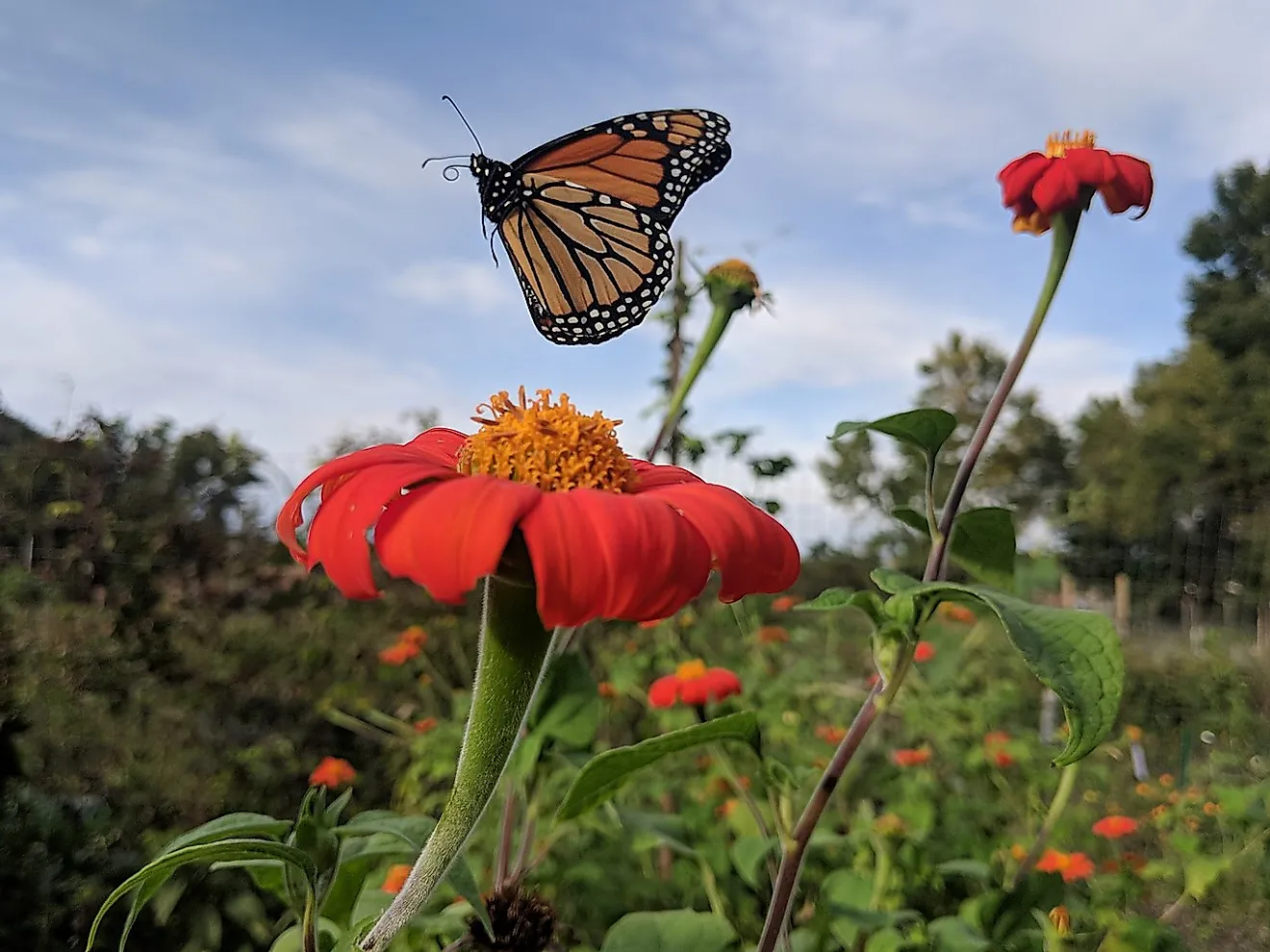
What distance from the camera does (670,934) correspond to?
83 centimetres

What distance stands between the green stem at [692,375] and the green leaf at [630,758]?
45cm

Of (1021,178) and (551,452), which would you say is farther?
(1021,178)

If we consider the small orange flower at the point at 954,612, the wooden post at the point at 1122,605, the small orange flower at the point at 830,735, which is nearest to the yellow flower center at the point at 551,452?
the small orange flower at the point at 830,735

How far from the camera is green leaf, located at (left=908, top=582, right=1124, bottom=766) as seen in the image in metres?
0.54

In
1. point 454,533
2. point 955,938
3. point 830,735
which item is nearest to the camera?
point 454,533

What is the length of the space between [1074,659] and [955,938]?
2.04 feet

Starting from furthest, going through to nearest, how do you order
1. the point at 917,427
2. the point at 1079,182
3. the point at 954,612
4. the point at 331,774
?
the point at 954,612, the point at 331,774, the point at 1079,182, the point at 917,427

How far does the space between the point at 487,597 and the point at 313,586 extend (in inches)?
131

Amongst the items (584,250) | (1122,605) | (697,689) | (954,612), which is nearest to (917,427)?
(697,689)

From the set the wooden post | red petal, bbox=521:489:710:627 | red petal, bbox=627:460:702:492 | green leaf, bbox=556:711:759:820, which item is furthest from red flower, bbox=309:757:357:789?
the wooden post

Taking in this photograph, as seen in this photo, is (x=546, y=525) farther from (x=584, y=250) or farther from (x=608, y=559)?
(x=584, y=250)

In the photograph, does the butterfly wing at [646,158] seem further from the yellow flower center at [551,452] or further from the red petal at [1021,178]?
the yellow flower center at [551,452]

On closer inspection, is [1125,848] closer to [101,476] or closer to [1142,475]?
[101,476]

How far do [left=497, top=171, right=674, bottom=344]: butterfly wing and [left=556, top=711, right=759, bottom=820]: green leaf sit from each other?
3.33ft
